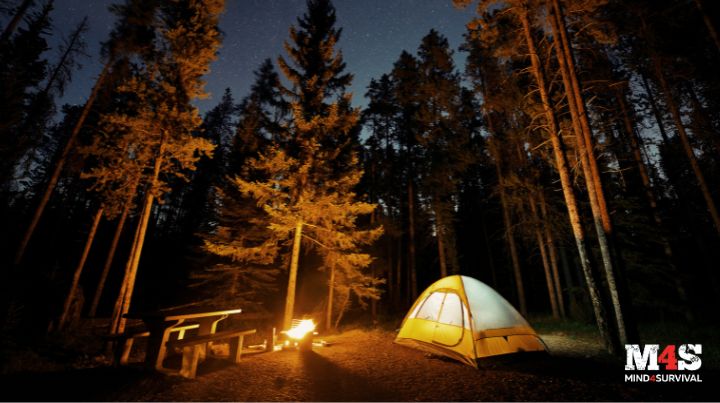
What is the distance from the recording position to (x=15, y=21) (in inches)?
Result: 422

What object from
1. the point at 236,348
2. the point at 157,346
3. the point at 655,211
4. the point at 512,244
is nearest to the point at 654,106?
the point at 655,211

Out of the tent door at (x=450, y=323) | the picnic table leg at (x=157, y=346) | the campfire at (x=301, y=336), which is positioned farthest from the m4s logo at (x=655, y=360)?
the picnic table leg at (x=157, y=346)

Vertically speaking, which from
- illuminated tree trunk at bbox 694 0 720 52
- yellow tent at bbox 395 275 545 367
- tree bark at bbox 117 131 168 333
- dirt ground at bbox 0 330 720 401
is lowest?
dirt ground at bbox 0 330 720 401

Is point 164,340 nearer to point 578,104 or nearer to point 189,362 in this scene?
point 189,362

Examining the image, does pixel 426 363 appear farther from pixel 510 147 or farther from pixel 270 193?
pixel 510 147

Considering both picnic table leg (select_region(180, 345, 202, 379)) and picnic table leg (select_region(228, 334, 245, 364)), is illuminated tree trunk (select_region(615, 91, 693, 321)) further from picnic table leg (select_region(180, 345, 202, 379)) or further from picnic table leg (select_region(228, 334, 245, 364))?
picnic table leg (select_region(180, 345, 202, 379))

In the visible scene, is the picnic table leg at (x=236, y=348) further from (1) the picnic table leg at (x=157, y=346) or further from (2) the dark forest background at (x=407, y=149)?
(2) the dark forest background at (x=407, y=149)

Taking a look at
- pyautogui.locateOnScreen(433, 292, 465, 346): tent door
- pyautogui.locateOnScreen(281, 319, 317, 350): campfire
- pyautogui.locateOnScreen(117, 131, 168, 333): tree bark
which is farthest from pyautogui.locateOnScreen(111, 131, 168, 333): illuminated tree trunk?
→ pyautogui.locateOnScreen(433, 292, 465, 346): tent door

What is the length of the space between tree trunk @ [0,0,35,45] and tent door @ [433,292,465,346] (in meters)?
18.6

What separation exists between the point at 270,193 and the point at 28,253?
28690 mm

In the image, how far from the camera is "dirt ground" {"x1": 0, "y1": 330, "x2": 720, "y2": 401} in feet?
15.4

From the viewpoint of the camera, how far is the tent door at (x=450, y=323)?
7.22m

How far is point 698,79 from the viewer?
37.7 feet

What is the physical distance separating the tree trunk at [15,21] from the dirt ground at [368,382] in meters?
12.8
